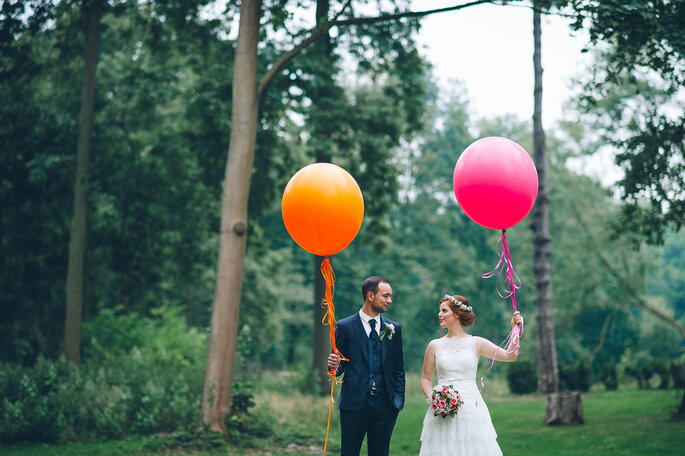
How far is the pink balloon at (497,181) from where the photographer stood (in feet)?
19.8

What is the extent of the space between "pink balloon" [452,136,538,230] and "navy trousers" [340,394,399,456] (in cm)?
186

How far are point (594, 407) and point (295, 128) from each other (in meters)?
12.2

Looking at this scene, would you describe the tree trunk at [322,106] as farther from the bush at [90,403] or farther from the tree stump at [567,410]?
the tree stump at [567,410]

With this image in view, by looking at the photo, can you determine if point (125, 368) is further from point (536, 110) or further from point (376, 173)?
point (536, 110)

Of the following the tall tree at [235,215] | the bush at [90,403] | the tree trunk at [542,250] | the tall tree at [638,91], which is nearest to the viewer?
the tall tree at [638,91]

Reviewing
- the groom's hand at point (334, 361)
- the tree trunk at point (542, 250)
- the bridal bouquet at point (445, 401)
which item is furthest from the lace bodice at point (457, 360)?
the tree trunk at point (542, 250)

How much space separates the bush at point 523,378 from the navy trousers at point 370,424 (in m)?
15.9

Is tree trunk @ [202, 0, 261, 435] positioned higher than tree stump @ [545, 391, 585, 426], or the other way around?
tree trunk @ [202, 0, 261, 435]

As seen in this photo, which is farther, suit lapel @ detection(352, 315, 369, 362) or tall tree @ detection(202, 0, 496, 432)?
tall tree @ detection(202, 0, 496, 432)

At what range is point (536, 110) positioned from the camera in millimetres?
16906

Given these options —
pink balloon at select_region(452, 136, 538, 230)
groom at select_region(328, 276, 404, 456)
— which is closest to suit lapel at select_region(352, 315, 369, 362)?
groom at select_region(328, 276, 404, 456)

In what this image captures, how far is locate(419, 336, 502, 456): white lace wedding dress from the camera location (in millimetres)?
5828

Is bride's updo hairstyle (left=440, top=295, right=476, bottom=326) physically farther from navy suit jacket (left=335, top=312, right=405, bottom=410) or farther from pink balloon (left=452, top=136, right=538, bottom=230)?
pink balloon (left=452, top=136, right=538, bottom=230)

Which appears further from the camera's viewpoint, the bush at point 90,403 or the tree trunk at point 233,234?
the bush at point 90,403
